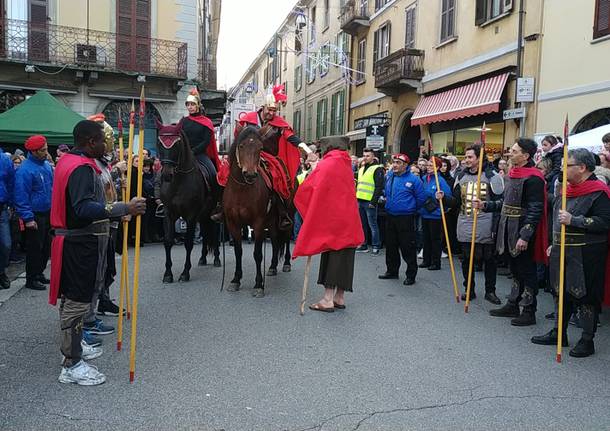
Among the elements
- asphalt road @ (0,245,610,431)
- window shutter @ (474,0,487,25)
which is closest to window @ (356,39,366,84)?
window shutter @ (474,0,487,25)

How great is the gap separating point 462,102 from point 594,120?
4.74 metres

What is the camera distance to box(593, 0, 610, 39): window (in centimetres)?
1180

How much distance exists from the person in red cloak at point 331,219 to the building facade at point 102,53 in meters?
14.2

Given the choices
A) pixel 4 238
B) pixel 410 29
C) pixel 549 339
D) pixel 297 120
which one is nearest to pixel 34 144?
pixel 4 238

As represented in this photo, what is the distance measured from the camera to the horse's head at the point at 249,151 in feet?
22.2

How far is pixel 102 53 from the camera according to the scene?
19.8 metres

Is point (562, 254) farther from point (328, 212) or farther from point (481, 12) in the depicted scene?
point (481, 12)

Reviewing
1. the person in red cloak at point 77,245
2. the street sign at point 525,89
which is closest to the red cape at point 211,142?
the person in red cloak at point 77,245

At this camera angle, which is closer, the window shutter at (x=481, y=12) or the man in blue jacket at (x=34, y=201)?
the man in blue jacket at (x=34, y=201)

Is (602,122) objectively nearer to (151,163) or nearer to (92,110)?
(151,163)

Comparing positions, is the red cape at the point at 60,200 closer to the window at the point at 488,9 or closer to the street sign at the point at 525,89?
the street sign at the point at 525,89

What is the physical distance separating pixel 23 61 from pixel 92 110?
2.66 m

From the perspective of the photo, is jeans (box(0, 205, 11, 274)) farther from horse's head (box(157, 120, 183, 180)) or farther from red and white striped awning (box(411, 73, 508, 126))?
red and white striped awning (box(411, 73, 508, 126))

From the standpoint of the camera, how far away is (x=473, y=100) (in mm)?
16094
